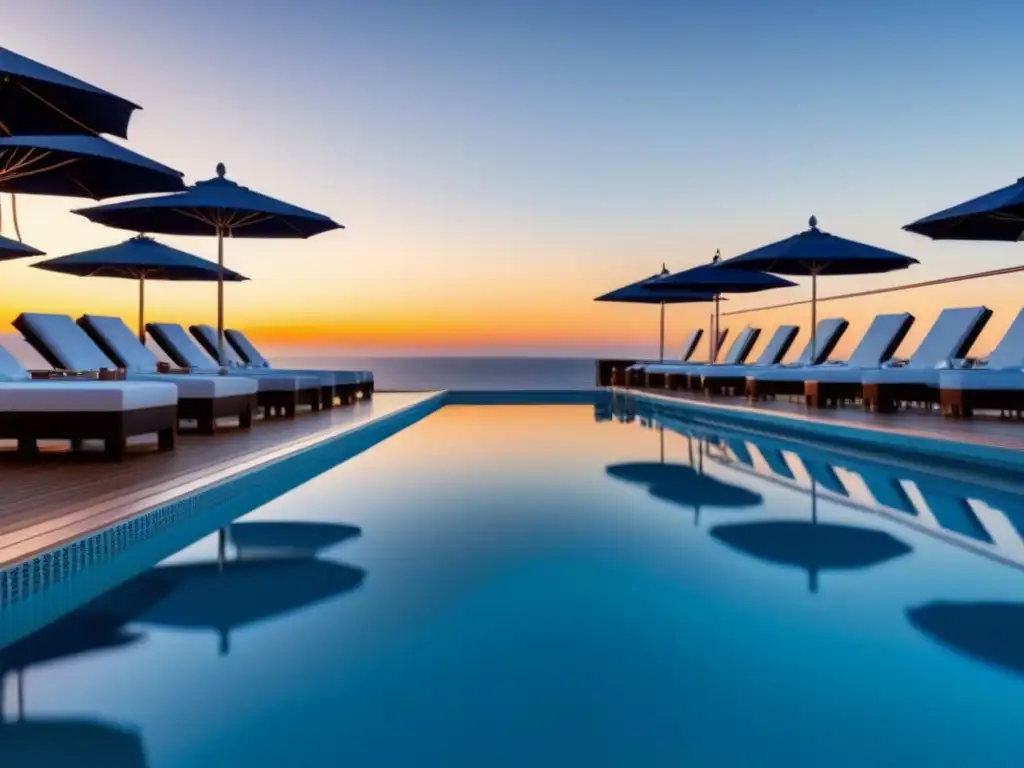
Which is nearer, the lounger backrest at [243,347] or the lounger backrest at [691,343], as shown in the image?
the lounger backrest at [243,347]

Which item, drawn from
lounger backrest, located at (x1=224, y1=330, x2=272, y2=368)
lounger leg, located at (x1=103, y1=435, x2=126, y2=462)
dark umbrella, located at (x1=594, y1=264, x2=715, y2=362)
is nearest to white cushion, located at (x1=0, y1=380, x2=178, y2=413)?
lounger leg, located at (x1=103, y1=435, x2=126, y2=462)

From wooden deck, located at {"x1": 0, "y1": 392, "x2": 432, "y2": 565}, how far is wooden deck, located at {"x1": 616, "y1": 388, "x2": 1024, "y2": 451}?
14.7 ft

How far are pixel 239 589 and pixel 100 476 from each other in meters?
1.74

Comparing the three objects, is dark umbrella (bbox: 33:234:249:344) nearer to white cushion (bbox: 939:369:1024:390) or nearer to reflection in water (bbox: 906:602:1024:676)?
white cushion (bbox: 939:369:1024:390)

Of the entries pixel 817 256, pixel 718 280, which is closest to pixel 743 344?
pixel 718 280

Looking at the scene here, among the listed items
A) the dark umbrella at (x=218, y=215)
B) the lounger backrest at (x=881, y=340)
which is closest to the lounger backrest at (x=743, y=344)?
the lounger backrest at (x=881, y=340)

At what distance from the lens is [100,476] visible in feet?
14.4

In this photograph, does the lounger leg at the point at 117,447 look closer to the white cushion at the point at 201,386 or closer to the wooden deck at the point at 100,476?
the wooden deck at the point at 100,476

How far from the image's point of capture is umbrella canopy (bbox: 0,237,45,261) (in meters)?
8.30

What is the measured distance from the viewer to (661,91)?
44.7ft

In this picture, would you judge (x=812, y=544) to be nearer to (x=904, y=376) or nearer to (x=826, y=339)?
(x=904, y=376)

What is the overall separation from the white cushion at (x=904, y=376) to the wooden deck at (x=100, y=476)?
5448mm

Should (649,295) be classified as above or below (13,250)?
above

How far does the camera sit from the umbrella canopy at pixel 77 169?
17.0 feet
